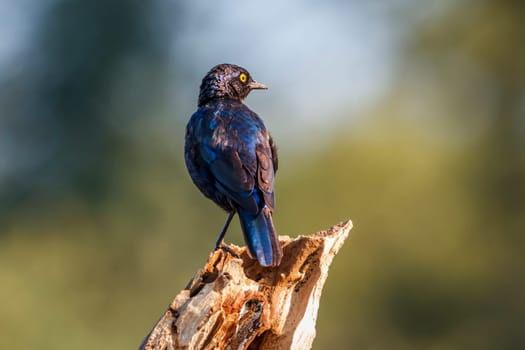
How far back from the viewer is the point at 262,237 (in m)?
6.53

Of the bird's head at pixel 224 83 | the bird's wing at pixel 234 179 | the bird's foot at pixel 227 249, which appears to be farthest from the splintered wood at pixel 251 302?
the bird's head at pixel 224 83

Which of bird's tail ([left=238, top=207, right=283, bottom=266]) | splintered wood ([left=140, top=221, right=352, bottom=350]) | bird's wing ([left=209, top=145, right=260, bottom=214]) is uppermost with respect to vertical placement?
bird's wing ([left=209, top=145, right=260, bottom=214])

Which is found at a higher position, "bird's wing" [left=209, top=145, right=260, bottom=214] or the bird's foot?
"bird's wing" [left=209, top=145, right=260, bottom=214]

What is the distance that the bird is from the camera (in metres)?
6.64

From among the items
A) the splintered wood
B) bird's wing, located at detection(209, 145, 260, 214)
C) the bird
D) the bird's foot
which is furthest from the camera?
bird's wing, located at detection(209, 145, 260, 214)

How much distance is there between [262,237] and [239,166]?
81 cm

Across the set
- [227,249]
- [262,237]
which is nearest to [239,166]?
[262,237]

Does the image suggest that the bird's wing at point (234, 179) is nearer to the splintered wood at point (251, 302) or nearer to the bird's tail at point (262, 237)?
the bird's tail at point (262, 237)

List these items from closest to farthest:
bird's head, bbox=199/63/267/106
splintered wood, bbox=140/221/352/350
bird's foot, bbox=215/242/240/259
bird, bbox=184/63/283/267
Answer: splintered wood, bbox=140/221/352/350 → bird's foot, bbox=215/242/240/259 → bird, bbox=184/63/283/267 → bird's head, bbox=199/63/267/106

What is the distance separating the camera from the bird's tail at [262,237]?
6340 mm

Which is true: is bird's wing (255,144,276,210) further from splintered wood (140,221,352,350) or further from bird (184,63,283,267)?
splintered wood (140,221,352,350)

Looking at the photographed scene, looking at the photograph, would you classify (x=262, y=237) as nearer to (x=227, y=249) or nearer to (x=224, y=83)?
(x=227, y=249)

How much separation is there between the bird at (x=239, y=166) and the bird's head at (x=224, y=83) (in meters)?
0.20

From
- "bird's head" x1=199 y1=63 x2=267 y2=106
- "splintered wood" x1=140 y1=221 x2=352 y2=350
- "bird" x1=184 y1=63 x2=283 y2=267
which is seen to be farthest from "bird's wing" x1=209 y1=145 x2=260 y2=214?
"bird's head" x1=199 y1=63 x2=267 y2=106
